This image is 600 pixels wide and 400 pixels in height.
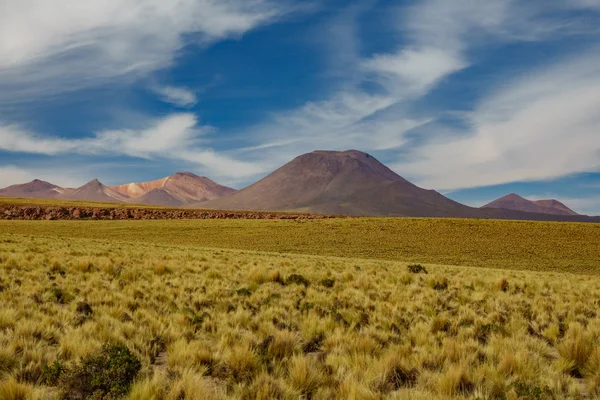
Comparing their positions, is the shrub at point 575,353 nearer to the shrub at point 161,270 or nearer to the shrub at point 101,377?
the shrub at point 101,377

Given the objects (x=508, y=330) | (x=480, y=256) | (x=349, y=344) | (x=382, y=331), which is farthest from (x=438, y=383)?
(x=480, y=256)

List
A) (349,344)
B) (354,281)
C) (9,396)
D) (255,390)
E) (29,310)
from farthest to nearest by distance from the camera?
(354,281) < (29,310) < (349,344) < (255,390) < (9,396)

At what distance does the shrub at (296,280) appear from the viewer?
1290 centimetres

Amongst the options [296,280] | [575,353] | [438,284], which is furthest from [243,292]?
[575,353]

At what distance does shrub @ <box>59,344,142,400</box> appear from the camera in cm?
426

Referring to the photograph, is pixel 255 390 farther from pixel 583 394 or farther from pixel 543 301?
pixel 543 301

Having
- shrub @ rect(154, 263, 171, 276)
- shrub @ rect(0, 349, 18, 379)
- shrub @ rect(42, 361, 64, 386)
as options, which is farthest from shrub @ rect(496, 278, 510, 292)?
shrub @ rect(0, 349, 18, 379)

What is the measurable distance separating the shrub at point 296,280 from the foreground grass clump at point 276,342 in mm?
1280

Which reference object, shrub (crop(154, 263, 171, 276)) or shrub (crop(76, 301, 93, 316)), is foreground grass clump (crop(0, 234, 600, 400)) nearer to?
shrub (crop(76, 301, 93, 316))

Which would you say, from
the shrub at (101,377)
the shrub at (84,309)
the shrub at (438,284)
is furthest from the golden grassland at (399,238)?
the shrub at (101,377)

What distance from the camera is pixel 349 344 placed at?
6438 millimetres

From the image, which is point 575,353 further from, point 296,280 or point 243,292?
point 296,280

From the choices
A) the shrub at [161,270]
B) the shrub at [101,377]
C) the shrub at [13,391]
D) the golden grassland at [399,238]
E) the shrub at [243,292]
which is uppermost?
the shrub at [13,391]

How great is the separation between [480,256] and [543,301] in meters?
32.3
